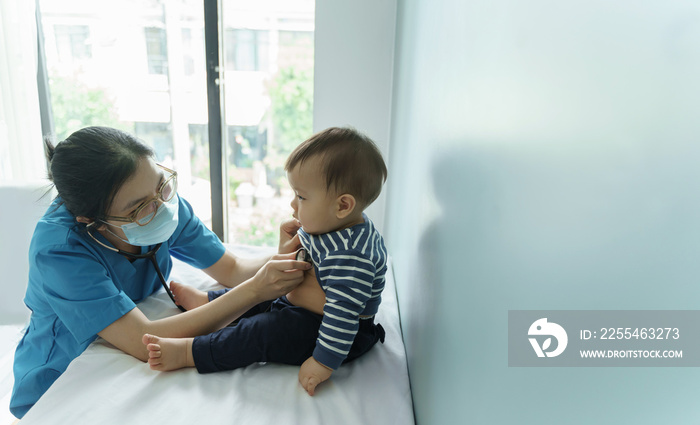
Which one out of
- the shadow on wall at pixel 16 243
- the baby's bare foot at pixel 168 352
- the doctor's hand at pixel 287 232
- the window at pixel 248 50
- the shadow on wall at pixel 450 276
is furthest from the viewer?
the window at pixel 248 50

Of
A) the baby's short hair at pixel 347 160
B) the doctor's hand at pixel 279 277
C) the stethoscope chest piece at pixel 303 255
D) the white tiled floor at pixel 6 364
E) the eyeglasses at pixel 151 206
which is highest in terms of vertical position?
the baby's short hair at pixel 347 160

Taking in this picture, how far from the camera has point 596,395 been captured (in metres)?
0.29

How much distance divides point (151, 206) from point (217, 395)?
485mm

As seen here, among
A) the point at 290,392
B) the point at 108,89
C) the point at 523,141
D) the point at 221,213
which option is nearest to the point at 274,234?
the point at 221,213

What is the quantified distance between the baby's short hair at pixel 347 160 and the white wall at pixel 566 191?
0.97 feet

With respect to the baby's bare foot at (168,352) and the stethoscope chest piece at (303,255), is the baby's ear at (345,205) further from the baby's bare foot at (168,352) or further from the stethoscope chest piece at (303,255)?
the baby's bare foot at (168,352)

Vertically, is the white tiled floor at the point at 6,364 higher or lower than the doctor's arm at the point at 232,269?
lower

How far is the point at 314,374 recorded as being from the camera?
97 centimetres

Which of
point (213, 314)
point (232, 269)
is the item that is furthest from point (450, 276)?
point (232, 269)

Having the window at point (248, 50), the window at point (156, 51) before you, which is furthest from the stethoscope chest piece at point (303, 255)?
the window at point (156, 51)

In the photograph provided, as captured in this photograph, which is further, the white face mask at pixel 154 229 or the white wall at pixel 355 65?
the white wall at pixel 355 65

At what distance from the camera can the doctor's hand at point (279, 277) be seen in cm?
107

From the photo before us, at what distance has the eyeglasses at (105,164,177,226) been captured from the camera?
1.14 m

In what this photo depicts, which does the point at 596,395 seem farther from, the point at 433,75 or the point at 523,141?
the point at 433,75
